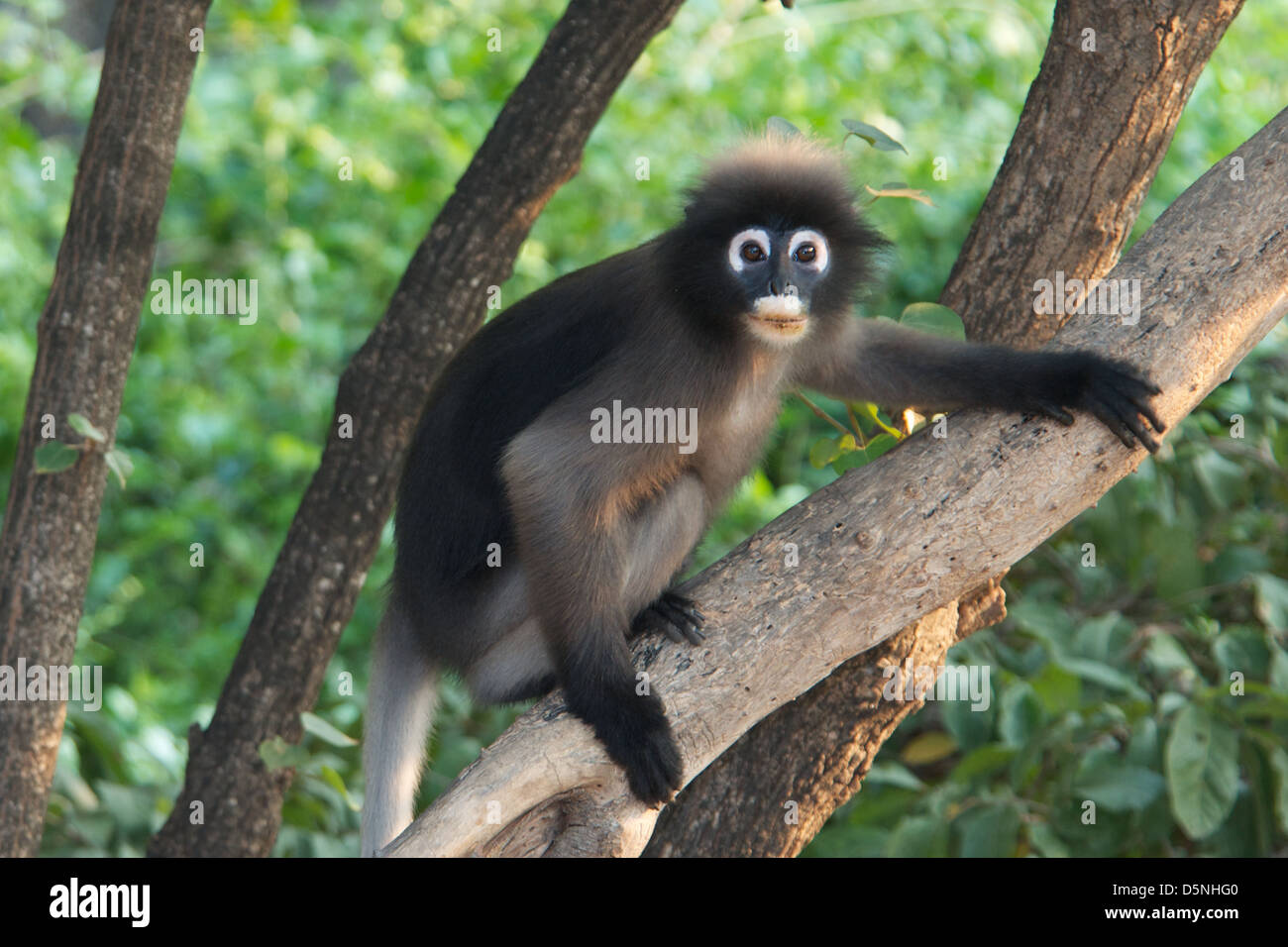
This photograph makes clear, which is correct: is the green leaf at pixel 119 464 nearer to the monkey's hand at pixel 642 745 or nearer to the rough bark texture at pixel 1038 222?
the monkey's hand at pixel 642 745

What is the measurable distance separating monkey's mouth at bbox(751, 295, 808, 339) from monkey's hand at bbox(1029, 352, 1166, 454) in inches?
19.3

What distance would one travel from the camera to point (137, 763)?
4.81m

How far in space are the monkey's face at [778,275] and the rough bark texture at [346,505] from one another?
2.63 ft

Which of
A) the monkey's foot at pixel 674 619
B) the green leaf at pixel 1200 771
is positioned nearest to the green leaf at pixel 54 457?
the monkey's foot at pixel 674 619

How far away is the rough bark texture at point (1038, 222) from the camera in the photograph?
9.78ft

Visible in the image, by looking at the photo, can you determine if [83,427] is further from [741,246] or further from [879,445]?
[879,445]

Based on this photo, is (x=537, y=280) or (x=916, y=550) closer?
(x=916, y=550)

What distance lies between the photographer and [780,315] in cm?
274
